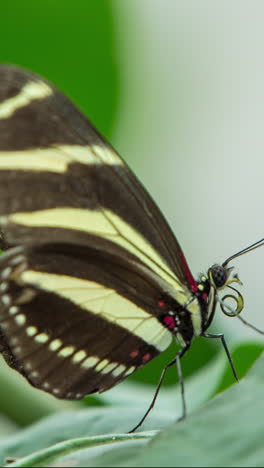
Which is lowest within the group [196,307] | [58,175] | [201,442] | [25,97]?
[196,307]

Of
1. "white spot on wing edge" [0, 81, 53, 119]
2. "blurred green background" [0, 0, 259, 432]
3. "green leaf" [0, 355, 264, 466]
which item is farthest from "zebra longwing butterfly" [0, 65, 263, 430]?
"blurred green background" [0, 0, 259, 432]

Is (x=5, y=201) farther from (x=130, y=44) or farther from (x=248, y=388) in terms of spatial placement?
(x=130, y=44)

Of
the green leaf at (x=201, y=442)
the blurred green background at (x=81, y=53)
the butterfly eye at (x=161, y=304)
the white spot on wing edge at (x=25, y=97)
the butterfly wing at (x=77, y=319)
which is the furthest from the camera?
the blurred green background at (x=81, y=53)

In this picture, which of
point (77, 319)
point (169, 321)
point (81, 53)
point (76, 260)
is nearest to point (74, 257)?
point (76, 260)

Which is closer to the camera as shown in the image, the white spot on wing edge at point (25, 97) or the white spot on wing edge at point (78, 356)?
the white spot on wing edge at point (25, 97)

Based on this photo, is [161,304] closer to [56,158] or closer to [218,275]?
[218,275]

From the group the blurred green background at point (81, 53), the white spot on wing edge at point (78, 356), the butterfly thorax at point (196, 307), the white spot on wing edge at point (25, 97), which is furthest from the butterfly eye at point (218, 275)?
the blurred green background at point (81, 53)

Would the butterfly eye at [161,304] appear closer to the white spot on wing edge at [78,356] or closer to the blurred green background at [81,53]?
the white spot on wing edge at [78,356]
